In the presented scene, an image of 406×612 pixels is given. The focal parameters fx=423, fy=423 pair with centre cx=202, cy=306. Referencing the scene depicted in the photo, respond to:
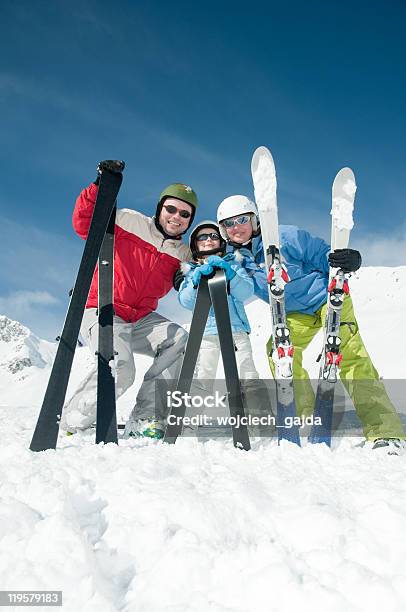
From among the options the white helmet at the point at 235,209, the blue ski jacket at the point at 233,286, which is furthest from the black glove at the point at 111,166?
the white helmet at the point at 235,209

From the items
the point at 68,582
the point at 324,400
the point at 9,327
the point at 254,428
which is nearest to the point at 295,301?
the point at 324,400

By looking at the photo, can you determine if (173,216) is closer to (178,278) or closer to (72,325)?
(178,278)

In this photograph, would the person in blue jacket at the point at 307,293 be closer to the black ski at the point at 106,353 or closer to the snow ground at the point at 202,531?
the snow ground at the point at 202,531

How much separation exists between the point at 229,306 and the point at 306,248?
95 cm

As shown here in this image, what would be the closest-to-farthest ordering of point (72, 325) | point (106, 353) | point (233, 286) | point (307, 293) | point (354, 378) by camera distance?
point (72, 325) → point (106, 353) → point (354, 378) → point (233, 286) → point (307, 293)

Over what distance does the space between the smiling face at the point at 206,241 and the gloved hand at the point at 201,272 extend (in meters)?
0.86

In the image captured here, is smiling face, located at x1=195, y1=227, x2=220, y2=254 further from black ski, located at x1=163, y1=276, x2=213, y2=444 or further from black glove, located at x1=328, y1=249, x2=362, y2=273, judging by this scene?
black glove, located at x1=328, y1=249, x2=362, y2=273

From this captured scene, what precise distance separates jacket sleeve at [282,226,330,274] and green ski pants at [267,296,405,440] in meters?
0.43

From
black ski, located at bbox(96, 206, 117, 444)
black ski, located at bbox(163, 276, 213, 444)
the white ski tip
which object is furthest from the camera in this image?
the white ski tip

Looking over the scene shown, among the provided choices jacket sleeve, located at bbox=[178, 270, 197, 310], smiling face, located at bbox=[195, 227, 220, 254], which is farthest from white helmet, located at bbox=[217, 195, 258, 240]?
jacket sleeve, located at bbox=[178, 270, 197, 310]

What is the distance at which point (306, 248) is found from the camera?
416cm

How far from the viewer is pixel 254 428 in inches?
161

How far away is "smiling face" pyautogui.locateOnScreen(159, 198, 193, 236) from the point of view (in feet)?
14.1

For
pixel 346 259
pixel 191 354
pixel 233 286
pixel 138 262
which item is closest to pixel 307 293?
pixel 346 259
